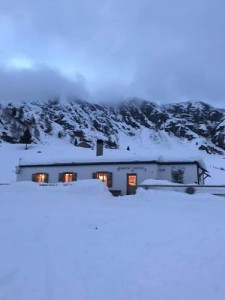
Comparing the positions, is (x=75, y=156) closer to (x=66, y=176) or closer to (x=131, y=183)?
(x=66, y=176)

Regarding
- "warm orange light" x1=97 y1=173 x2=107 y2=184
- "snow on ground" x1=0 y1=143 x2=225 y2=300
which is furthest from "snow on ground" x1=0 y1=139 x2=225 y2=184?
"snow on ground" x1=0 y1=143 x2=225 y2=300

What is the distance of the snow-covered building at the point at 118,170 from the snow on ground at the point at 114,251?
10.5m

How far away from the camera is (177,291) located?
7629 mm

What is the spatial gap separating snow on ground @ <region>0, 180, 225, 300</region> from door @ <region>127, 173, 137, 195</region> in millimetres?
11006

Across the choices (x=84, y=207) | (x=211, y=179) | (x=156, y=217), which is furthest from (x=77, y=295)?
(x=211, y=179)

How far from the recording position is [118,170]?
94.3 ft

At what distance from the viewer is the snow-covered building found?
27688mm

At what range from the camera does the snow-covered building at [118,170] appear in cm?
2769

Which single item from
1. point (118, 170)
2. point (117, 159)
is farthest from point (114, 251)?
point (117, 159)

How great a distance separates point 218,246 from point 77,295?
16.1ft

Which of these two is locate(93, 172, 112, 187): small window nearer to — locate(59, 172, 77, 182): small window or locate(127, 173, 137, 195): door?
locate(127, 173, 137, 195): door

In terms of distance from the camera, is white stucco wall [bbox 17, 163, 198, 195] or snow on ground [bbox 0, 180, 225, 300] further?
white stucco wall [bbox 17, 163, 198, 195]

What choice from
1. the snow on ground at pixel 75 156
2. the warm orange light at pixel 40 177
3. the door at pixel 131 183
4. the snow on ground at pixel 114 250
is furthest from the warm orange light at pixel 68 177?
the snow on ground at pixel 114 250

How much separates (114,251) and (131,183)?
18555mm
